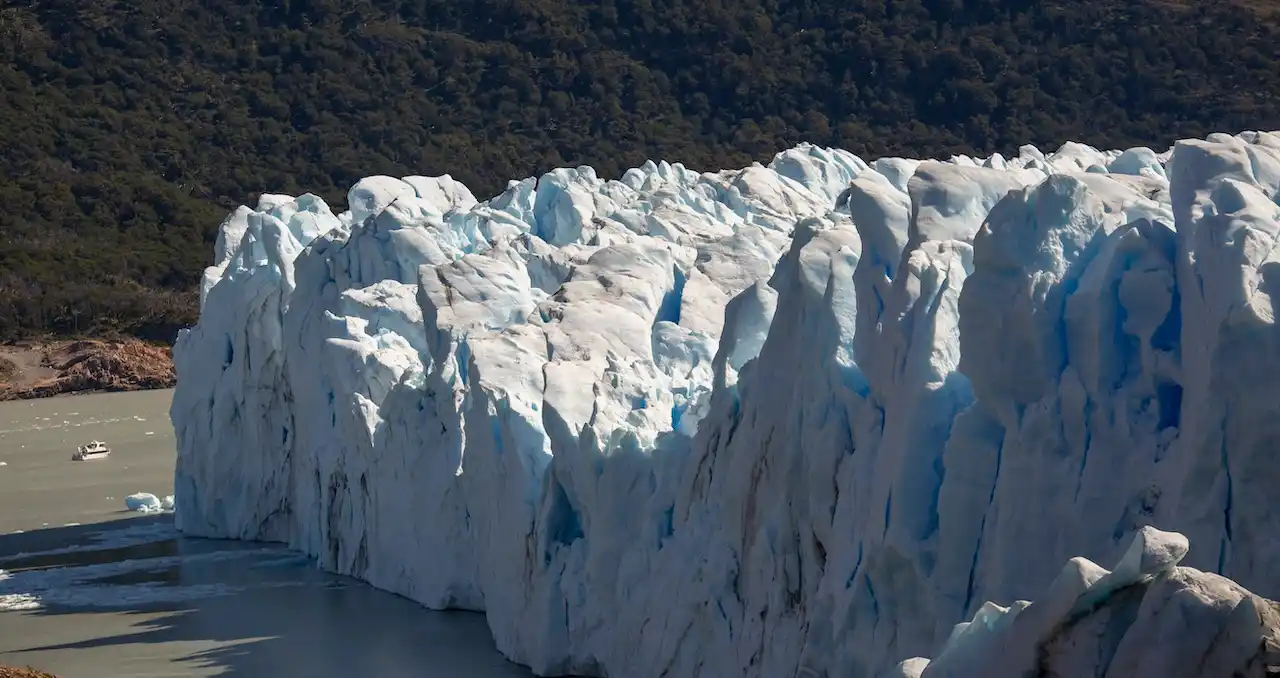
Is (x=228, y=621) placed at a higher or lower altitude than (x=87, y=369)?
higher

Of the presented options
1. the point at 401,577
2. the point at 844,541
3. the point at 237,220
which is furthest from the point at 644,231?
the point at 844,541

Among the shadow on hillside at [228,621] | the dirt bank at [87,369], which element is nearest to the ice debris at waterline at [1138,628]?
the shadow on hillside at [228,621]

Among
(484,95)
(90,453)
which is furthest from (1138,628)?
(484,95)

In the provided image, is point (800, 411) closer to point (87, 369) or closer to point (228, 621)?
point (228, 621)

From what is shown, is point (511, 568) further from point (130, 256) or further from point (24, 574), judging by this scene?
point (130, 256)

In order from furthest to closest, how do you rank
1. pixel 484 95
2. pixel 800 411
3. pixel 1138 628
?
pixel 484 95, pixel 800 411, pixel 1138 628

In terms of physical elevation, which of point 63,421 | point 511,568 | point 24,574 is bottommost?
point 63,421
